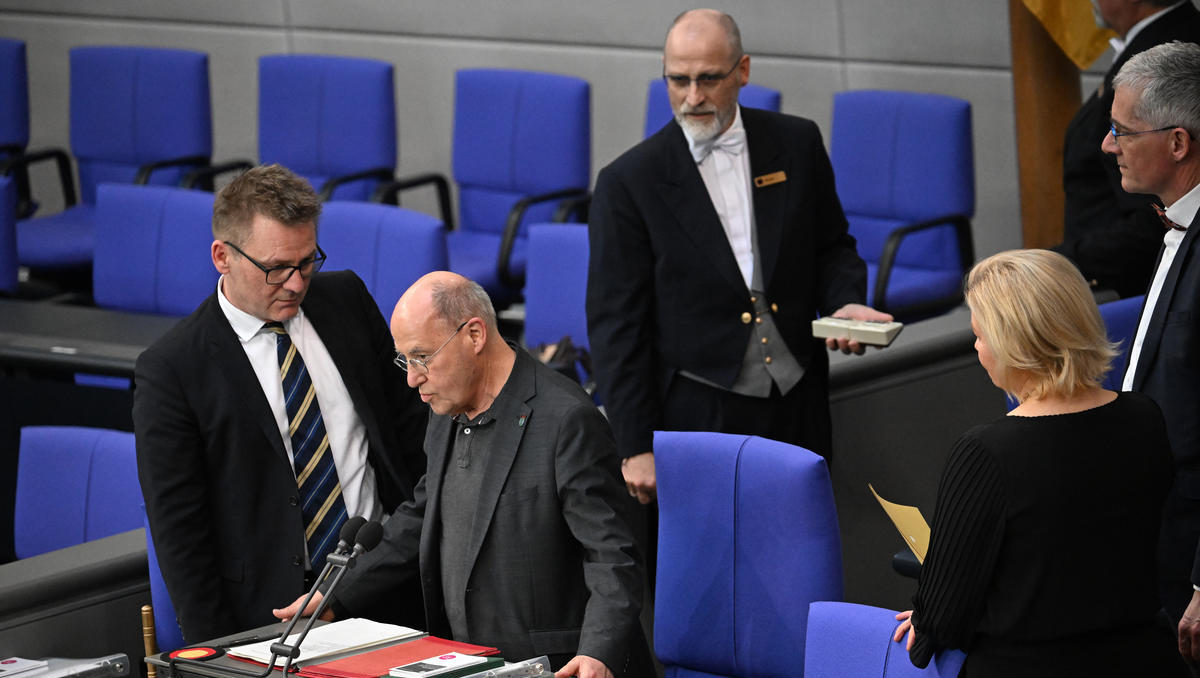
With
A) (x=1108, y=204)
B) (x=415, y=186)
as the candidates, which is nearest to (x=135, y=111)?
(x=415, y=186)

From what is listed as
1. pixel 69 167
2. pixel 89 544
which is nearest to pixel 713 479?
pixel 89 544

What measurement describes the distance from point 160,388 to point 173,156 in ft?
15.0

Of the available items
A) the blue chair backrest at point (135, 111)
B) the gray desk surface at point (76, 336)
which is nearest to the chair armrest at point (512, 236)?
the gray desk surface at point (76, 336)

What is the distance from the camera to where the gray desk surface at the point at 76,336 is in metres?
5.16

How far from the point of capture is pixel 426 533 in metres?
2.80

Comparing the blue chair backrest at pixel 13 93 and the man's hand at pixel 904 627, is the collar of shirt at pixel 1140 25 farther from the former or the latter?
the blue chair backrest at pixel 13 93

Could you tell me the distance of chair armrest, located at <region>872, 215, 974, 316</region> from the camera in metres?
5.27

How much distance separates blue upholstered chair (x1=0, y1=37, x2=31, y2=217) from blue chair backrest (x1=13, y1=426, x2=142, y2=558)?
12.1ft

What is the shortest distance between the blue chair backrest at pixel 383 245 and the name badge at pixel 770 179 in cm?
167

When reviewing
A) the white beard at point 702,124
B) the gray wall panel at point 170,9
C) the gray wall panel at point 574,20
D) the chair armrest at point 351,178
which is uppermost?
the gray wall panel at point 170,9

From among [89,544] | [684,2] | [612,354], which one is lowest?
[89,544]

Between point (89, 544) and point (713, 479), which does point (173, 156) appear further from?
point (713, 479)

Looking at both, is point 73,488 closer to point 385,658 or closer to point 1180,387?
point 385,658

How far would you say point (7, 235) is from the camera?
6.27 meters
